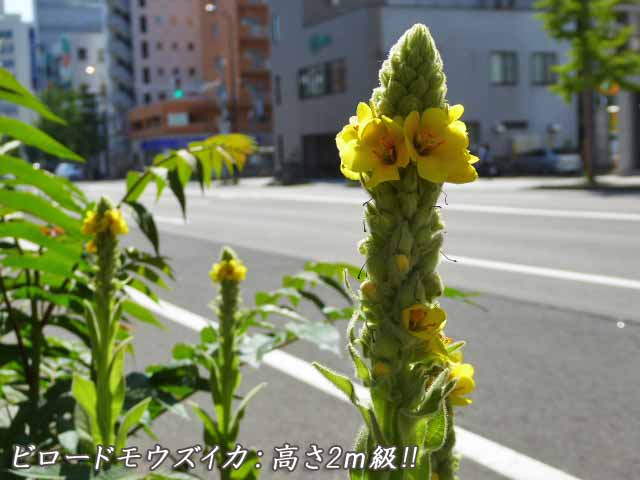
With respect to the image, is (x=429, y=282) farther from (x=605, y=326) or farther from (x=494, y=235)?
(x=494, y=235)

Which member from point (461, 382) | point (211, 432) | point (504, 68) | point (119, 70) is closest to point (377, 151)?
point (461, 382)

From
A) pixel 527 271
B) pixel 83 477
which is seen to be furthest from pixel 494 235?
pixel 83 477

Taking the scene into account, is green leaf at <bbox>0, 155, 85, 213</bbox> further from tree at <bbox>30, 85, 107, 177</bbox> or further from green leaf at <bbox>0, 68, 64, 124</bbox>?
tree at <bbox>30, 85, 107, 177</bbox>

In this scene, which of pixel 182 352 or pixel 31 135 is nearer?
pixel 31 135

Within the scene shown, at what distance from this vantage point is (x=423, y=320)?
99 centimetres

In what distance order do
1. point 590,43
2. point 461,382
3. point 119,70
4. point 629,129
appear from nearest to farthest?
point 461,382, point 590,43, point 629,129, point 119,70

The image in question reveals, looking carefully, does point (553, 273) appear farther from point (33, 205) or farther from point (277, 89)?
point (277, 89)

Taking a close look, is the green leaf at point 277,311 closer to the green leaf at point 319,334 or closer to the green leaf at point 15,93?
the green leaf at point 319,334

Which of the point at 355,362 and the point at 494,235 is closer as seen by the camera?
the point at 355,362

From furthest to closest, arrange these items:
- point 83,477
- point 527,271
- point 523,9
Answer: point 523,9 → point 527,271 → point 83,477

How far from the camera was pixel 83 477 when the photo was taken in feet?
4.78

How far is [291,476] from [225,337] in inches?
44.8

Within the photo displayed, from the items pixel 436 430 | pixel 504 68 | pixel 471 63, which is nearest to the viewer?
pixel 436 430

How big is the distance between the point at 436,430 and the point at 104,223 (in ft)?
4.09
